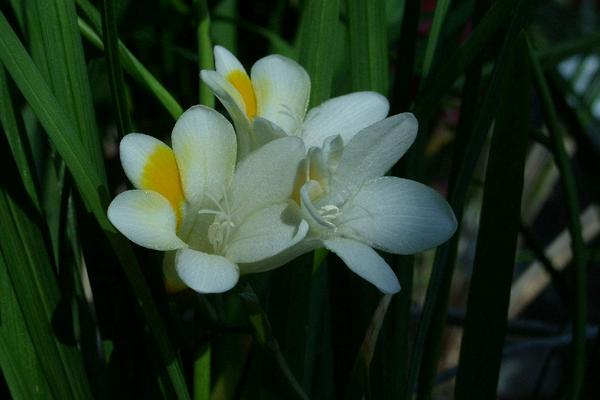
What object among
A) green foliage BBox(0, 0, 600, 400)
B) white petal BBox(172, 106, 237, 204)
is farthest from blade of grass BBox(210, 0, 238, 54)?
white petal BBox(172, 106, 237, 204)

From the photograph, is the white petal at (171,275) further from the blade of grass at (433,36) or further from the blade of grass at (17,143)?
the blade of grass at (433,36)

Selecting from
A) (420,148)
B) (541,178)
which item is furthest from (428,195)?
(541,178)

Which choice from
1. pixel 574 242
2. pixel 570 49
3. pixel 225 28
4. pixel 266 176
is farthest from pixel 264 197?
pixel 225 28

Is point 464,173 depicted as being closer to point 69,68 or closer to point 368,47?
point 368,47

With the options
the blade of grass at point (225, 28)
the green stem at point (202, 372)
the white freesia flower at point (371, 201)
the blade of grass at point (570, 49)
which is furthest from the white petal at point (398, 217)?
the blade of grass at point (225, 28)

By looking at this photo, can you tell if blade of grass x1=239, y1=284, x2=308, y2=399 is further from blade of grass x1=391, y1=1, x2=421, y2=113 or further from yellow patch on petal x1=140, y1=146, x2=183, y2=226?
blade of grass x1=391, y1=1, x2=421, y2=113
